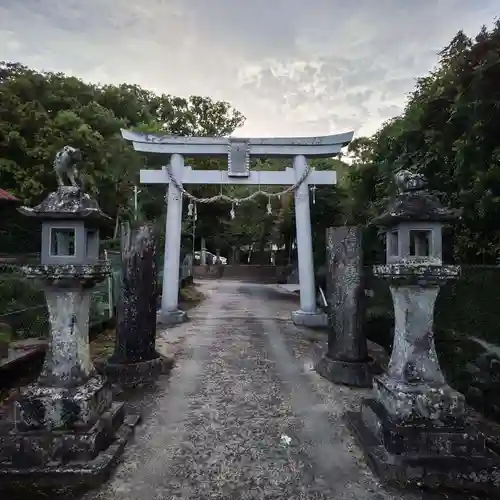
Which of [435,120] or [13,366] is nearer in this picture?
[13,366]

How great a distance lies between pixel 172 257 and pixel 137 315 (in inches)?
183

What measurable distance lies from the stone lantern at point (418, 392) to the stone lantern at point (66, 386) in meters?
2.60

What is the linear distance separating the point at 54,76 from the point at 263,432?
67.8 feet

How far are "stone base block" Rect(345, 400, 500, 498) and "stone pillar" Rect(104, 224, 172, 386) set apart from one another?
13.2ft

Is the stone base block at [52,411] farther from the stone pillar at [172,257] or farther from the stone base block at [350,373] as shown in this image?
the stone pillar at [172,257]

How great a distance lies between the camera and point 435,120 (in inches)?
370

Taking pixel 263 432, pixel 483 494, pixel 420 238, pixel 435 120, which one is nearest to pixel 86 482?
pixel 263 432

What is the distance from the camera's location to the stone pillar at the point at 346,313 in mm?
6453

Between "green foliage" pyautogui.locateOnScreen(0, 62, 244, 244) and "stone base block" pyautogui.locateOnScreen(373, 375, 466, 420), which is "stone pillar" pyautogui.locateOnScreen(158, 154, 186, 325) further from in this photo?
"stone base block" pyautogui.locateOnScreen(373, 375, 466, 420)

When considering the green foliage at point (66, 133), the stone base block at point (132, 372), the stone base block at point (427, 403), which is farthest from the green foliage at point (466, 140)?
the green foliage at point (66, 133)

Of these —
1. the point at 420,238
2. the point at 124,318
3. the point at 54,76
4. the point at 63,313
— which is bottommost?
the point at 124,318

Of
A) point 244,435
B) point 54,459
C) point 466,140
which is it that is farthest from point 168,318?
point 466,140

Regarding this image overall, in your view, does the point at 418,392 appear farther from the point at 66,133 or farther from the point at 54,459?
the point at 66,133

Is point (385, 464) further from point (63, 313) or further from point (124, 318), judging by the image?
point (124, 318)
